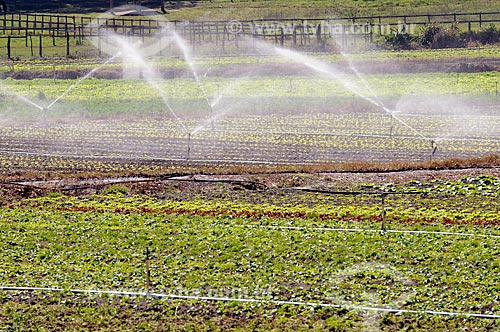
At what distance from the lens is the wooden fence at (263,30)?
93000 millimetres

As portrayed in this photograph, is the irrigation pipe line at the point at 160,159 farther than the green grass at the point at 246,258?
Yes

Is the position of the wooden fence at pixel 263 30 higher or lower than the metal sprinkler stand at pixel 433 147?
higher

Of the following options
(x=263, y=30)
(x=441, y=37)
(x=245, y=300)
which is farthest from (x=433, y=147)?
(x=263, y=30)

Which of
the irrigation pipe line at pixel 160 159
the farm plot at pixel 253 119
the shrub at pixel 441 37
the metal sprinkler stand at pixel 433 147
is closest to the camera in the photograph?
the metal sprinkler stand at pixel 433 147

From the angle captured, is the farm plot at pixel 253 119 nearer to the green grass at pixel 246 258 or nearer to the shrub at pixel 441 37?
the green grass at pixel 246 258

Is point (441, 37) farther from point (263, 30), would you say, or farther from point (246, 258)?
point (246, 258)

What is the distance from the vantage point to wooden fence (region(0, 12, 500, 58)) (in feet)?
305

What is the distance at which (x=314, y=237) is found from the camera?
1366 inches

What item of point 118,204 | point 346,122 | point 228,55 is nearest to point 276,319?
point 118,204

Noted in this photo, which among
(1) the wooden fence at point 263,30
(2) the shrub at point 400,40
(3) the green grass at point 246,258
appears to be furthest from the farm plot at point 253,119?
(1) the wooden fence at point 263,30

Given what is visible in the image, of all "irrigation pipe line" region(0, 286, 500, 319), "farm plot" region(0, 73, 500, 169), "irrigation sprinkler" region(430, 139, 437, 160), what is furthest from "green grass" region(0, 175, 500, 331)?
"farm plot" region(0, 73, 500, 169)

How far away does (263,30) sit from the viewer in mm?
99125

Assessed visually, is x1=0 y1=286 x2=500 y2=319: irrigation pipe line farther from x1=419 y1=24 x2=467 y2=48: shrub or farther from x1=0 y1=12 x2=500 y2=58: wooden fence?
x1=419 y1=24 x2=467 y2=48: shrub

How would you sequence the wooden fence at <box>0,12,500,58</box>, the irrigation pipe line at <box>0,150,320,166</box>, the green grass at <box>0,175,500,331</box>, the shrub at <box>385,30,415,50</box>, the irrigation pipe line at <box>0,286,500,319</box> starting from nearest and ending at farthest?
the irrigation pipe line at <box>0,286,500,319</box>
the green grass at <box>0,175,500,331</box>
the irrigation pipe line at <box>0,150,320,166</box>
the shrub at <box>385,30,415,50</box>
the wooden fence at <box>0,12,500,58</box>
